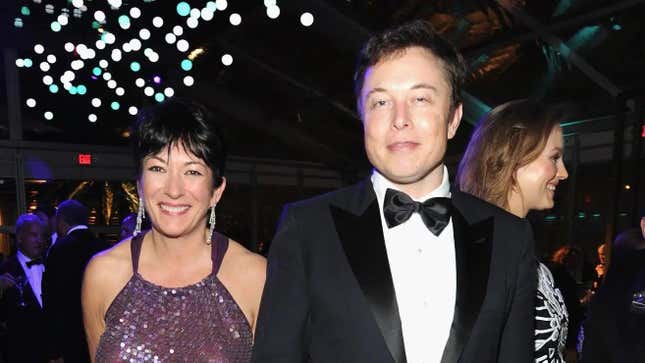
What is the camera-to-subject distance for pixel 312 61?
8.45 metres

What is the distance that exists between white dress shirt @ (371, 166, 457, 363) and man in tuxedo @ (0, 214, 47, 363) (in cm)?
390

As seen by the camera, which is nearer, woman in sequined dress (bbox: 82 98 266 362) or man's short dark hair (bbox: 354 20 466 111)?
man's short dark hair (bbox: 354 20 466 111)

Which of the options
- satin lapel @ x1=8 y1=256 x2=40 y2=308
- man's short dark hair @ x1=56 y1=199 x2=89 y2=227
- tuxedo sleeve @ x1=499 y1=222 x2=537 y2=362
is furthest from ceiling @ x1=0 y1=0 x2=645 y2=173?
tuxedo sleeve @ x1=499 y1=222 x2=537 y2=362

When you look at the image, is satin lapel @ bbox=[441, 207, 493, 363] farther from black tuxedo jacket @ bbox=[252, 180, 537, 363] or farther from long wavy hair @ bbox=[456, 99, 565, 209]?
long wavy hair @ bbox=[456, 99, 565, 209]

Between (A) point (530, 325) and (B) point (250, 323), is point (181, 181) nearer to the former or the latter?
(B) point (250, 323)

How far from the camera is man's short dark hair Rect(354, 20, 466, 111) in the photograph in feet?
4.63

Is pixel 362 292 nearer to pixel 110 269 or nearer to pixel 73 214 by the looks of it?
pixel 110 269

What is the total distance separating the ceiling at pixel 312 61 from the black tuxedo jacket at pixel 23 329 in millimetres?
2035

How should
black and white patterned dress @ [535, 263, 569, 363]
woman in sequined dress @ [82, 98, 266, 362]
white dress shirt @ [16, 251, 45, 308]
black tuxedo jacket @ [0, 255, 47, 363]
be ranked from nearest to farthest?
black and white patterned dress @ [535, 263, 569, 363] < woman in sequined dress @ [82, 98, 266, 362] < black tuxedo jacket @ [0, 255, 47, 363] < white dress shirt @ [16, 251, 45, 308]

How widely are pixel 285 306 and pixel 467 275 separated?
1.60ft

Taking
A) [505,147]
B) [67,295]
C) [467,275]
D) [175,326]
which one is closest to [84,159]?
[67,295]

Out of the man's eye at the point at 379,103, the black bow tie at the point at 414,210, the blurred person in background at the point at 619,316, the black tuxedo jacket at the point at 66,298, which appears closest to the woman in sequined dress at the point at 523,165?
the blurred person in background at the point at 619,316

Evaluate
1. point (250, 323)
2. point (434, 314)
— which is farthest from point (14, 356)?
point (434, 314)

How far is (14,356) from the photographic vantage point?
14.0ft
